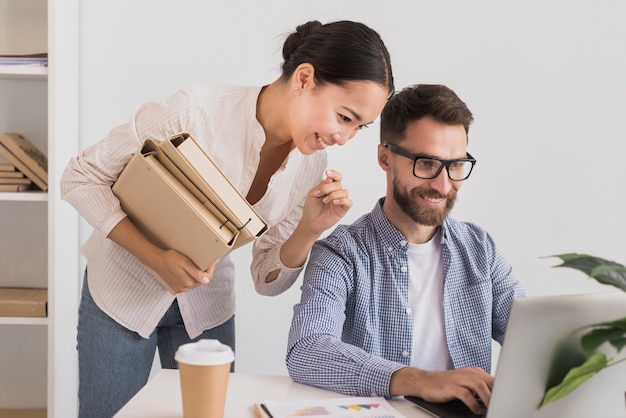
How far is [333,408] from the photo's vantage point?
1.26 m

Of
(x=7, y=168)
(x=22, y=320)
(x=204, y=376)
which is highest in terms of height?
(x=7, y=168)

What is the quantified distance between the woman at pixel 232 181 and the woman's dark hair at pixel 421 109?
19 centimetres

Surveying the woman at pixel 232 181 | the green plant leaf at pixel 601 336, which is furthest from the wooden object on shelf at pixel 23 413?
the green plant leaf at pixel 601 336

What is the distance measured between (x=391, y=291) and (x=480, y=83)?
1.12 meters

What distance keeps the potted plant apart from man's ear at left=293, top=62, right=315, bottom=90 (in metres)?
0.76

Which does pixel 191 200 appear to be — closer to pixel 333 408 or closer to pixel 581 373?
pixel 333 408

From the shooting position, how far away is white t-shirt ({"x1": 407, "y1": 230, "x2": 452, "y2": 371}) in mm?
1687

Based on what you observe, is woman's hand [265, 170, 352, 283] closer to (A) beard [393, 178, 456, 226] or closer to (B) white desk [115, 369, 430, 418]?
(A) beard [393, 178, 456, 226]

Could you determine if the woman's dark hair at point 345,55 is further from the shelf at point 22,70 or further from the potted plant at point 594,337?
the shelf at point 22,70

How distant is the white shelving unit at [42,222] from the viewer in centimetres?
233

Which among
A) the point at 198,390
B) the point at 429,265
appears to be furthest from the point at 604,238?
the point at 198,390

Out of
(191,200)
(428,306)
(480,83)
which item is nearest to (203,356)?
(191,200)

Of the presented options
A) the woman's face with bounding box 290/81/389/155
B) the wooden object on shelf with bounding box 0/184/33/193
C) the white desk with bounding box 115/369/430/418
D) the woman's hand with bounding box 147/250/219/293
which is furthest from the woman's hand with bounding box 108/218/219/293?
the wooden object on shelf with bounding box 0/184/33/193

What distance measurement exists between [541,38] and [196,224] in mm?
1649
